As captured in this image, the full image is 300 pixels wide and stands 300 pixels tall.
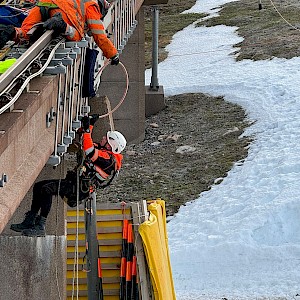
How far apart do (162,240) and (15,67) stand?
615cm

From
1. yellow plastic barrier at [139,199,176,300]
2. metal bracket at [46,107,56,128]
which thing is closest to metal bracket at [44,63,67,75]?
metal bracket at [46,107,56,128]

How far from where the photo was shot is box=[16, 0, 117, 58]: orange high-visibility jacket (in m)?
9.95

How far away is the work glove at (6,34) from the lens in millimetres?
10172

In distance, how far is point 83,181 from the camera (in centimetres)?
1103

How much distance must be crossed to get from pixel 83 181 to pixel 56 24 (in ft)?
7.56

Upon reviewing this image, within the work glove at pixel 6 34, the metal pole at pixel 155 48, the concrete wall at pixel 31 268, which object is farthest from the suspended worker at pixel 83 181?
the metal pole at pixel 155 48

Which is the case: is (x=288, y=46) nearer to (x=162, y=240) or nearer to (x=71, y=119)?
(x=162, y=240)

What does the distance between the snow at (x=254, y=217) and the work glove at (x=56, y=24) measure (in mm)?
6729

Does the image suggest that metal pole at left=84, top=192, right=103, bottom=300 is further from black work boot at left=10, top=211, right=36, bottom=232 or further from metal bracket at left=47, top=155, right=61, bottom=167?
metal bracket at left=47, top=155, right=61, bottom=167

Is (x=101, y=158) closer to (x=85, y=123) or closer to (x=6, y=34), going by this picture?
(x=85, y=123)

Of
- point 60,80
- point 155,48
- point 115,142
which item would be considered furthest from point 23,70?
point 155,48

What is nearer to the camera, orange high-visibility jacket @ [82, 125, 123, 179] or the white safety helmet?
orange high-visibility jacket @ [82, 125, 123, 179]

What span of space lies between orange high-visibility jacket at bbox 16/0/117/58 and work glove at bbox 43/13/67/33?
0.22 metres

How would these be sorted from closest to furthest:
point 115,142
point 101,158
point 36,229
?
point 36,229 < point 101,158 < point 115,142
